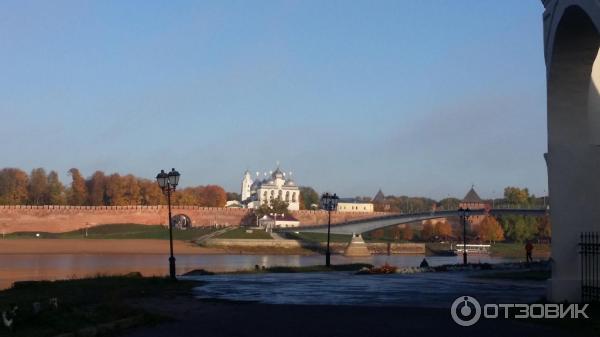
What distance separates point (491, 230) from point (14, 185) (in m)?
72.4

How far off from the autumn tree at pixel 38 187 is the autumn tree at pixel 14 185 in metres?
0.79

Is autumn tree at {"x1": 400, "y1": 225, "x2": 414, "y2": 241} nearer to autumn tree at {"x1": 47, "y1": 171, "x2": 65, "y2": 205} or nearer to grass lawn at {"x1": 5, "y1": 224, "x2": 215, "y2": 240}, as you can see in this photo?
grass lawn at {"x1": 5, "y1": 224, "x2": 215, "y2": 240}

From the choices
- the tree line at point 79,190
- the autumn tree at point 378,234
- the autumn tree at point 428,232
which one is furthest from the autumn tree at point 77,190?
the autumn tree at point 428,232

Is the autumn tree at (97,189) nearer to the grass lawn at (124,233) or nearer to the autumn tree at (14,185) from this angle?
the autumn tree at (14,185)

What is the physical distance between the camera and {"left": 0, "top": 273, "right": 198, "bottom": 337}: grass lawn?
34.1 feet

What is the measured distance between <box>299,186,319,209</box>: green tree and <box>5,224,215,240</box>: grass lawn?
186ft

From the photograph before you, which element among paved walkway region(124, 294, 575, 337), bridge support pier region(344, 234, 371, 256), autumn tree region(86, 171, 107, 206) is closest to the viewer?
paved walkway region(124, 294, 575, 337)

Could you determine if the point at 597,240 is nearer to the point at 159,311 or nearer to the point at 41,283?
the point at 159,311

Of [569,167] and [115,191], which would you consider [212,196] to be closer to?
[115,191]

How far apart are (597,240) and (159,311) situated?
735cm

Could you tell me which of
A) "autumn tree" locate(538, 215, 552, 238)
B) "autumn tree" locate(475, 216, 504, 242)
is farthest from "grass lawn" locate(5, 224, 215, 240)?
"autumn tree" locate(538, 215, 552, 238)

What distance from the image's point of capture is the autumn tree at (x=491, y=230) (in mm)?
109500

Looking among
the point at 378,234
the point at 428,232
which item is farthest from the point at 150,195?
the point at 428,232

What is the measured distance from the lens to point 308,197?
559 ft
